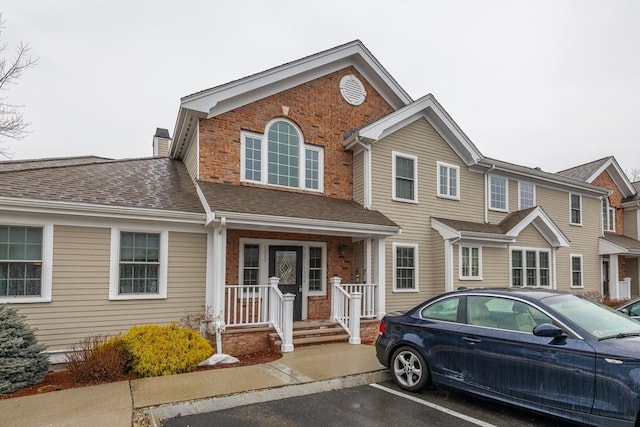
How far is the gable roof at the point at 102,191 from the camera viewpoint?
7547 mm

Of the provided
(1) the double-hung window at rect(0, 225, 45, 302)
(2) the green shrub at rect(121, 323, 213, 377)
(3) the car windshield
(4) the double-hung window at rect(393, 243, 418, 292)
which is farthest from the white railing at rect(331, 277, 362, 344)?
(1) the double-hung window at rect(0, 225, 45, 302)

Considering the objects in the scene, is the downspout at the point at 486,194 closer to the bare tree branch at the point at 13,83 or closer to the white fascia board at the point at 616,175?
the white fascia board at the point at 616,175

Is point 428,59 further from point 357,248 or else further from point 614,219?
point 357,248

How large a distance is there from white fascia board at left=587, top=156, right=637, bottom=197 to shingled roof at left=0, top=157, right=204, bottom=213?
19.3m

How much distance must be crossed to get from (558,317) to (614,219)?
798 inches

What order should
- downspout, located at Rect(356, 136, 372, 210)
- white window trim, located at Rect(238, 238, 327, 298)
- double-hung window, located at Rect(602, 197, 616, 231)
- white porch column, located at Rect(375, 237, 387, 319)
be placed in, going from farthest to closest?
1. double-hung window, located at Rect(602, 197, 616, 231)
2. downspout, located at Rect(356, 136, 372, 210)
3. white porch column, located at Rect(375, 237, 387, 319)
4. white window trim, located at Rect(238, 238, 327, 298)

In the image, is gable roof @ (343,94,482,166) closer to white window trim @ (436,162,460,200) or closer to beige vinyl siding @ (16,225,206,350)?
white window trim @ (436,162,460,200)

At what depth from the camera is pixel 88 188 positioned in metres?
8.59

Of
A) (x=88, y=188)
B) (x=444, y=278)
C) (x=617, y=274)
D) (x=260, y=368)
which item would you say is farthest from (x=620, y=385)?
(x=617, y=274)

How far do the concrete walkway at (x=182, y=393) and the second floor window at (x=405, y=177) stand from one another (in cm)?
633

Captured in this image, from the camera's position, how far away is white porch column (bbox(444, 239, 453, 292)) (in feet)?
40.2

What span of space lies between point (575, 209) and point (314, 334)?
15042mm

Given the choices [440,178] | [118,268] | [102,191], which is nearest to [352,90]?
[440,178]

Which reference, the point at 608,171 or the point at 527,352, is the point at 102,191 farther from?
the point at 608,171
